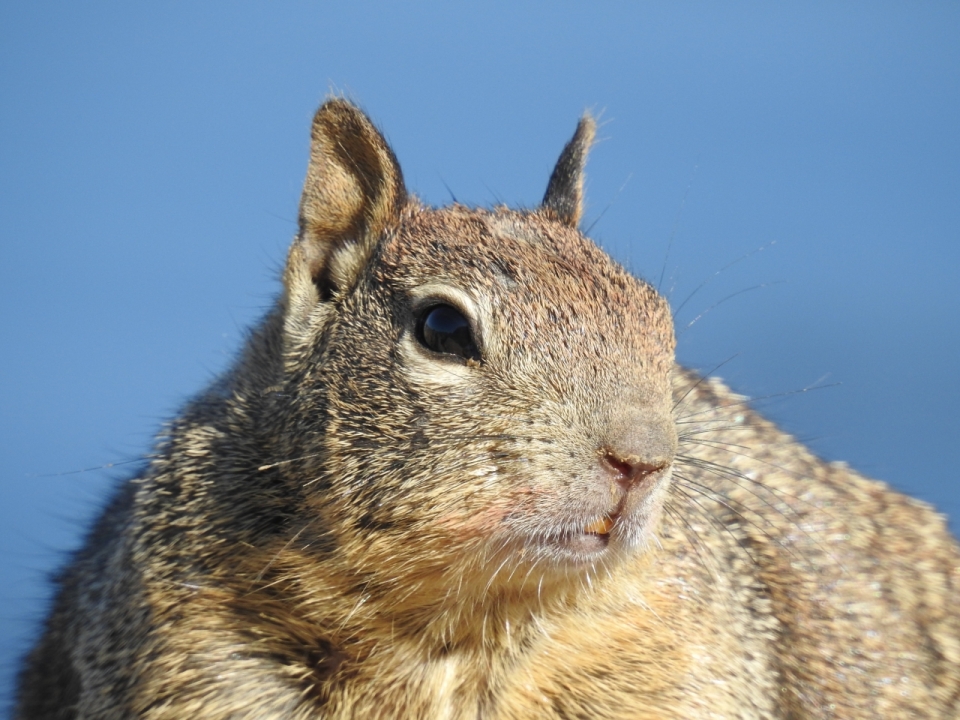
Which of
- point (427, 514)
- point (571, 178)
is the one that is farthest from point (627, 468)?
point (571, 178)

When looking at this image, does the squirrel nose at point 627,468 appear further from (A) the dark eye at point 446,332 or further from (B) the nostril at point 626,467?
(A) the dark eye at point 446,332

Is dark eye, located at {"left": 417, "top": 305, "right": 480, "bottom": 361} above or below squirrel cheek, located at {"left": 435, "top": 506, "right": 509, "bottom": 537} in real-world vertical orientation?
above

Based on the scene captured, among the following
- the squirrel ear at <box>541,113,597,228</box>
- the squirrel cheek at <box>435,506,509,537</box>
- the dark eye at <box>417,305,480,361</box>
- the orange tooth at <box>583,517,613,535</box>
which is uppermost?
the squirrel ear at <box>541,113,597,228</box>

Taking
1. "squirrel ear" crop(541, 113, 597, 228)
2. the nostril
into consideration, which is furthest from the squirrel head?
"squirrel ear" crop(541, 113, 597, 228)

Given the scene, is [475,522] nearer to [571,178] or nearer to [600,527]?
[600,527]

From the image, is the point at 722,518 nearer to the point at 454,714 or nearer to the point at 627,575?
the point at 627,575

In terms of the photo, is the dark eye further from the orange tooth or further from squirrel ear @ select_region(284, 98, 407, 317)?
the orange tooth

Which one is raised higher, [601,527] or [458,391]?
[458,391]

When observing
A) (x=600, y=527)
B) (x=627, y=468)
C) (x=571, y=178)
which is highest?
(x=571, y=178)
